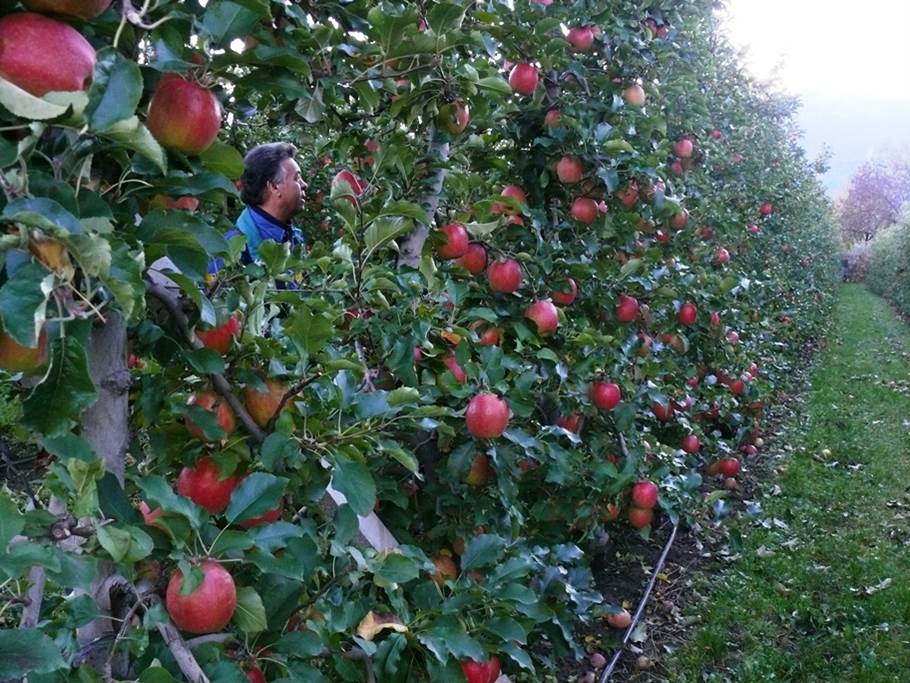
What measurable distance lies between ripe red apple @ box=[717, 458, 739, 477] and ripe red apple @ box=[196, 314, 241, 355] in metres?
3.85

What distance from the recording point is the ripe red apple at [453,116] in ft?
5.70

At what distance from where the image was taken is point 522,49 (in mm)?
2615

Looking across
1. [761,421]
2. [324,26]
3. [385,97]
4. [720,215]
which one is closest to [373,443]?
[324,26]

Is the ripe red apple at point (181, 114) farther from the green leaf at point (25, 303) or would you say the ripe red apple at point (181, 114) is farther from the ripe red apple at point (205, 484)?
the ripe red apple at point (205, 484)

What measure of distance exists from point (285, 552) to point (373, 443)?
0.74ft

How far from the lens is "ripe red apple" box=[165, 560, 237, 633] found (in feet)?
3.02

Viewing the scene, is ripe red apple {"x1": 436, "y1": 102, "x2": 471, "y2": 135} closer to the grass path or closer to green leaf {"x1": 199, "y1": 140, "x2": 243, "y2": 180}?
green leaf {"x1": 199, "y1": 140, "x2": 243, "y2": 180}

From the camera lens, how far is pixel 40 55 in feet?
2.08

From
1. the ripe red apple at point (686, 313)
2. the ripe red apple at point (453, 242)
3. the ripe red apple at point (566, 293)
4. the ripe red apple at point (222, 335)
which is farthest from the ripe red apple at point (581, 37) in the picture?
the ripe red apple at point (222, 335)

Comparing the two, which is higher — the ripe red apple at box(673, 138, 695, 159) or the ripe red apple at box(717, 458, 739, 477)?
the ripe red apple at box(673, 138, 695, 159)

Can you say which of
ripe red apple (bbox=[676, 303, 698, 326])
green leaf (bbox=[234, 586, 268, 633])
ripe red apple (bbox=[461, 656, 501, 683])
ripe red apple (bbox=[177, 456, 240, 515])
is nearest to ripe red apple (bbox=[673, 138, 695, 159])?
ripe red apple (bbox=[676, 303, 698, 326])

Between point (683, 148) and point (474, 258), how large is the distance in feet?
6.37

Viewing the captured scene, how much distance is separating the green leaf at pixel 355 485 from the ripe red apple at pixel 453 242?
3.98ft

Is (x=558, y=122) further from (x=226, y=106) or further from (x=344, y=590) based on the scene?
(x=344, y=590)
